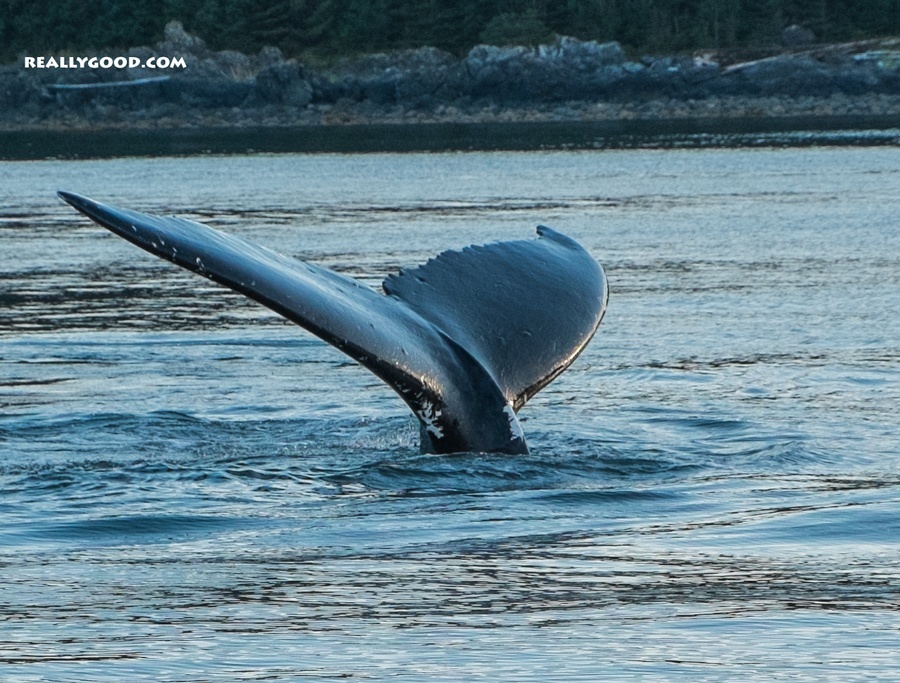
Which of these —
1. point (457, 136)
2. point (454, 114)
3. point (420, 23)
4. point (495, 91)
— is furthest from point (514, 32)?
point (457, 136)

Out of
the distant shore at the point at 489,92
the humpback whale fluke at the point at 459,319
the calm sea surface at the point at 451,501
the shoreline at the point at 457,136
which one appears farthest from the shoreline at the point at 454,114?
the humpback whale fluke at the point at 459,319

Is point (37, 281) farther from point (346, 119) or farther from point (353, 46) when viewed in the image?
point (353, 46)

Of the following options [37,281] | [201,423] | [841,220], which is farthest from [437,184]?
[201,423]

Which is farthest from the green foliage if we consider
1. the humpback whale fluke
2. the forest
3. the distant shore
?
the humpback whale fluke

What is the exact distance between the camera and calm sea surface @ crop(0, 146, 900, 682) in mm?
4355

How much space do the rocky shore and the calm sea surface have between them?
52.0m

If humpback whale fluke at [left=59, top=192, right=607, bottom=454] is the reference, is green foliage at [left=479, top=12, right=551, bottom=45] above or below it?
above

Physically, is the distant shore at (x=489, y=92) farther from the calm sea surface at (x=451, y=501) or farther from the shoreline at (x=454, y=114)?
the calm sea surface at (x=451, y=501)

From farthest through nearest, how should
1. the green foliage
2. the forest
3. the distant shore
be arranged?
1. the forest
2. the green foliage
3. the distant shore

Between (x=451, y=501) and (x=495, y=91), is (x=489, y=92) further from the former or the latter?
(x=451, y=501)

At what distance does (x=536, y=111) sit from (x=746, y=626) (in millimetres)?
64283

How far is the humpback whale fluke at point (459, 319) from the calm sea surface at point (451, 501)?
35 centimetres

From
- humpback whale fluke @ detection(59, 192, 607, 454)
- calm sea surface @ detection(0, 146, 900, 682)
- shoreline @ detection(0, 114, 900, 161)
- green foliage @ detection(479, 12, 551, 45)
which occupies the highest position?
green foliage @ detection(479, 12, 551, 45)

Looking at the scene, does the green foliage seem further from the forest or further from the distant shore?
the distant shore
